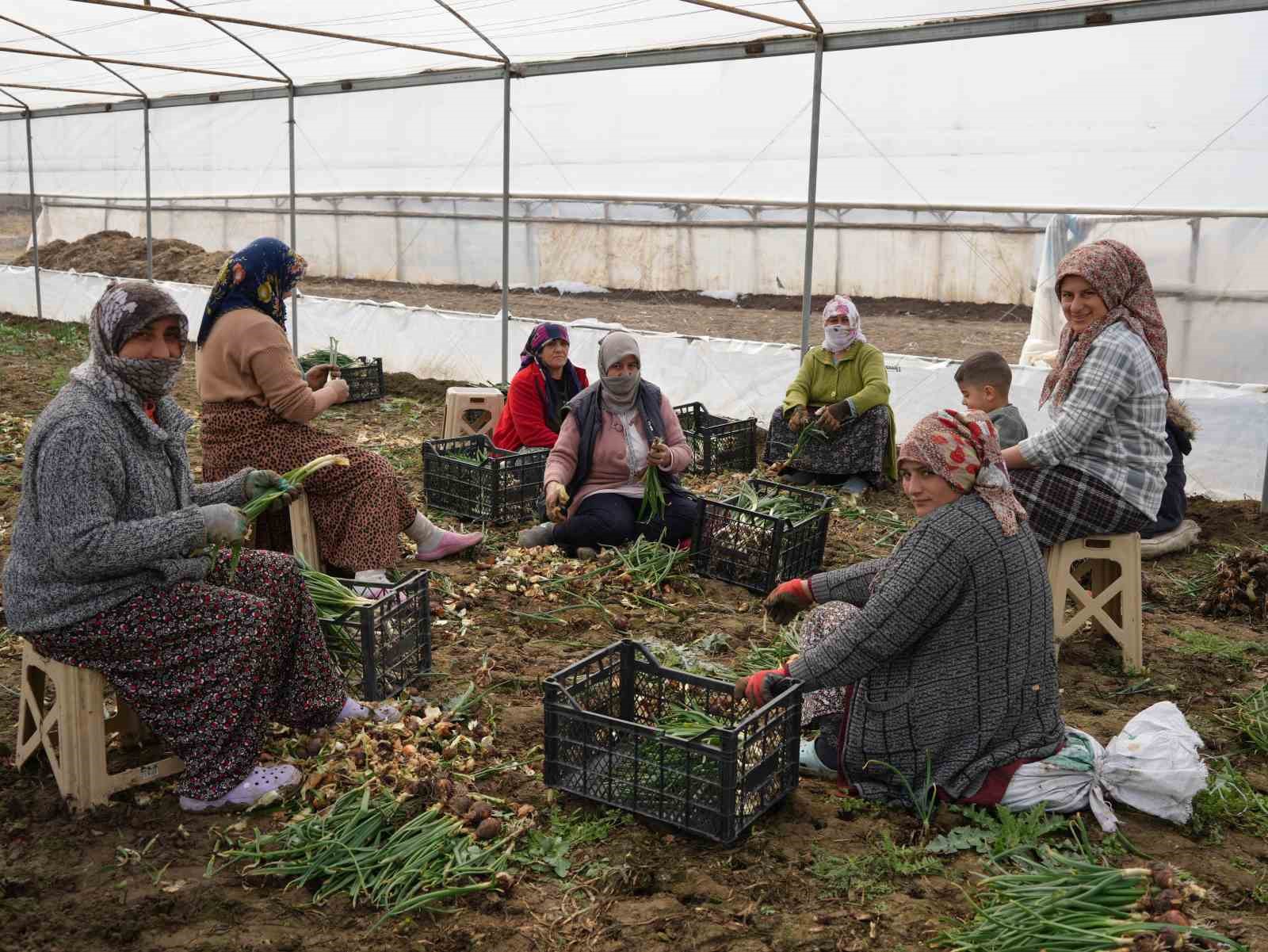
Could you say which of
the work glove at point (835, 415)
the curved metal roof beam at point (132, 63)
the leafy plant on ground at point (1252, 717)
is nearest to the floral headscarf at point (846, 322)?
the work glove at point (835, 415)

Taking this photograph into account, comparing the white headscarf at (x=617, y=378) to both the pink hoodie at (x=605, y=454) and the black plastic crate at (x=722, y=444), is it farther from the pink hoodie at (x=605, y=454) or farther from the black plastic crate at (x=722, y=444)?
the black plastic crate at (x=722, y=444)

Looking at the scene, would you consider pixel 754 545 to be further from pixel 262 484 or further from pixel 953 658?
pixel 262 484

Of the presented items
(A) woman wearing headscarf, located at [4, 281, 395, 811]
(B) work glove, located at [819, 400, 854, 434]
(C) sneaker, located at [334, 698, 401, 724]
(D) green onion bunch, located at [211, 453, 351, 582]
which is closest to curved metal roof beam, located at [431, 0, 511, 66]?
(B) work glove, located at [819, 400, 854, 434]

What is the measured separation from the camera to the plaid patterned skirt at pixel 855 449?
733 cm

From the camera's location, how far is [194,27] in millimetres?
9469

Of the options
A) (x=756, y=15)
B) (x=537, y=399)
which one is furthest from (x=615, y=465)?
(x=756, y=15)

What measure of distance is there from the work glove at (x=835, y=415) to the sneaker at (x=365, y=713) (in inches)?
159

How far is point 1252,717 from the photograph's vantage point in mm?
3957

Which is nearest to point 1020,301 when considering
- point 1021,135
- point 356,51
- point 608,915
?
point 1021,135

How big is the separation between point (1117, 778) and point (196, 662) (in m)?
2.64

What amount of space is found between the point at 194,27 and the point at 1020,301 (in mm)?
7021

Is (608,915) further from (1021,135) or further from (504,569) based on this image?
(1021,135)

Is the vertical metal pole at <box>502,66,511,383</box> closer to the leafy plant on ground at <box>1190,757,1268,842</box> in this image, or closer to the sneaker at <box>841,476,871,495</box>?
the sneaker at <box>841,476,871,495</box>

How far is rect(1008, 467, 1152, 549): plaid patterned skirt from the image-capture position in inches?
175
